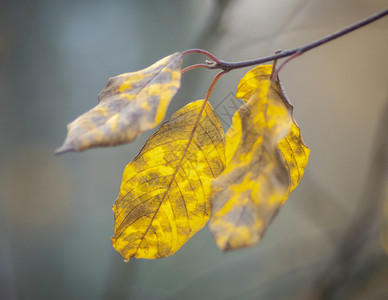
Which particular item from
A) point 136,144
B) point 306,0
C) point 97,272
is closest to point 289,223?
point 136,144

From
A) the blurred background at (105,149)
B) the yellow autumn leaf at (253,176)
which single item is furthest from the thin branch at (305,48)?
the blurred background at (105,149)

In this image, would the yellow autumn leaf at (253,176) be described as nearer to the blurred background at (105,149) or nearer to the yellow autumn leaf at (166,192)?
the yellow autumn leaf at (166,192)

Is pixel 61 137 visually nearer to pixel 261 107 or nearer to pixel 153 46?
pixel 153 46

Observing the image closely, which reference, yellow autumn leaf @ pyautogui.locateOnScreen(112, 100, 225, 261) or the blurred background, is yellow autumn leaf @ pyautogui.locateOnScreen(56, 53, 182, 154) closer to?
yellow autumn leaf @ pyautogui.locateOnScreen(112, 100, 225, 261)

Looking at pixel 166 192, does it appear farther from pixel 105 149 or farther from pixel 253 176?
pixel 105 149

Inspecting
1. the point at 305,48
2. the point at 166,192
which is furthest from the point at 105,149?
the point at 305,48

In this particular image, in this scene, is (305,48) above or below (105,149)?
below
